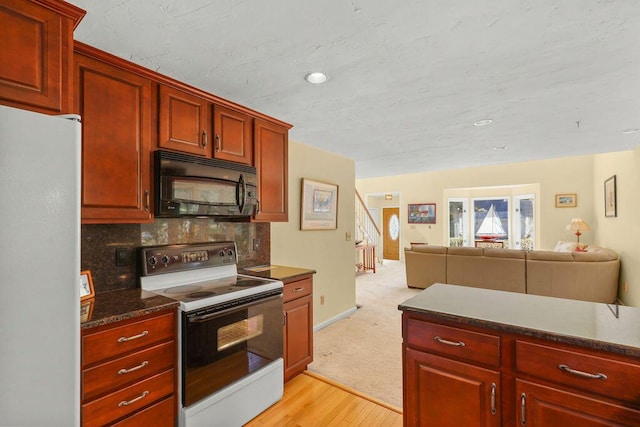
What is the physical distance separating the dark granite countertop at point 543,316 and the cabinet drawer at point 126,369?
1.31 meters

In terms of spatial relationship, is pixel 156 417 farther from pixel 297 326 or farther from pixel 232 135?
pixel 232 135

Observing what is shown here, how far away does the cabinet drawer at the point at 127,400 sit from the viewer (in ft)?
4.64

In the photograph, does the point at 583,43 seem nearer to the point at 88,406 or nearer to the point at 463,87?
the point at 463,87

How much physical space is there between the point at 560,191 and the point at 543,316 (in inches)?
291

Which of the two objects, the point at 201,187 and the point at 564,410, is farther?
the point at 201,187

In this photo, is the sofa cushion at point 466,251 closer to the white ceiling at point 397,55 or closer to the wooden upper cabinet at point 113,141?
the white ceiling at point 397,55

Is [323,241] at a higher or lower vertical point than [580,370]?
higher

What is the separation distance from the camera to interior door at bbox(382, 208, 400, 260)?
1005cm

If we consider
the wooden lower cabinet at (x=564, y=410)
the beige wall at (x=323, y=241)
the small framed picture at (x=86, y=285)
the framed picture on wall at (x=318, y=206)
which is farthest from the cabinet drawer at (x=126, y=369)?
the framed picture on wall at (x=318, y=206)

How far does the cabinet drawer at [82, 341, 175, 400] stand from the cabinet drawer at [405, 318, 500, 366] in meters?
1.30

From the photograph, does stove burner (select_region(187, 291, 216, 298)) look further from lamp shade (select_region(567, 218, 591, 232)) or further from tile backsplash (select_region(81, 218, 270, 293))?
lamp shade (select_region(567, 218, 591, 232))

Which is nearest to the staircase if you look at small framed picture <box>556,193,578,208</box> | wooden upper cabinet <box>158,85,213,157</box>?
small framed picture <box>556,193,578,208</box>

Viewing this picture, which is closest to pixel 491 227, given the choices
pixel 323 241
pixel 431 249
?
pixel 431 249

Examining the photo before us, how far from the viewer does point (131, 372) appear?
154 centimetres
